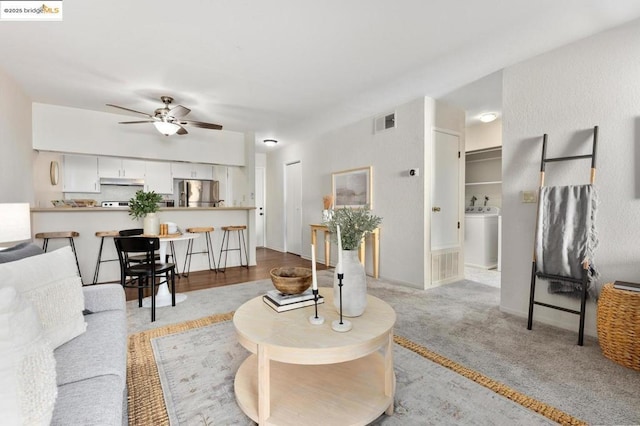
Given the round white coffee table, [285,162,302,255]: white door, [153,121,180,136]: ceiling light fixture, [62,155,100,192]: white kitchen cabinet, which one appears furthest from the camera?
[285,162,302,255]: white door

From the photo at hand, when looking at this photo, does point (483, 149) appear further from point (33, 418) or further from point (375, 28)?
point (33, 418)

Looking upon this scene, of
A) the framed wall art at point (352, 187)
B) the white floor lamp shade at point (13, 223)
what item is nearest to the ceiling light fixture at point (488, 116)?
the framed wall art at point (352, 187)

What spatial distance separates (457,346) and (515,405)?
2.22 ft

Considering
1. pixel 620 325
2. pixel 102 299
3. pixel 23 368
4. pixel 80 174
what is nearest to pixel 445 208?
pixel 620 325

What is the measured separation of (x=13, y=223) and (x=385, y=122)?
3.99 meters

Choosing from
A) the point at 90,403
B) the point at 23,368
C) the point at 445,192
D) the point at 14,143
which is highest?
the point at 14,143

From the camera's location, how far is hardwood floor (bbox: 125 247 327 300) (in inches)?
155

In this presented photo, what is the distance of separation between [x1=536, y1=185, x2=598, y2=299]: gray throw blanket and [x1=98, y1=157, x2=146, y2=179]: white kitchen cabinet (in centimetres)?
639

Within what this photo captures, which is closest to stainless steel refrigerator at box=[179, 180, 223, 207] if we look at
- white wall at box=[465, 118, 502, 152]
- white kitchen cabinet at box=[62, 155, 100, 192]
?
white kitchen cabinet at box=[62, 155, 100, 192]

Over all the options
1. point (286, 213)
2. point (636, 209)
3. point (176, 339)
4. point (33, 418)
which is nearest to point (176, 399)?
point (176, 339)

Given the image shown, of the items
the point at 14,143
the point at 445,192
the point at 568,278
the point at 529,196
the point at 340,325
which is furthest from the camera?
the point at 445,192

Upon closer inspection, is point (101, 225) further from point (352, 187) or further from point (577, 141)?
point (577, 141)

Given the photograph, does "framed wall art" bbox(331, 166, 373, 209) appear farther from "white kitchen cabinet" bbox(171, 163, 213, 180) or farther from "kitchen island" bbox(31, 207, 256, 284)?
"white kitchen cabinet" bbox(171, 163, 213, 180)

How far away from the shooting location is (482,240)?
4.95m
